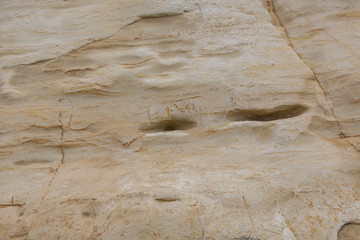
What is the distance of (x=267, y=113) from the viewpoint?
2.97 metres

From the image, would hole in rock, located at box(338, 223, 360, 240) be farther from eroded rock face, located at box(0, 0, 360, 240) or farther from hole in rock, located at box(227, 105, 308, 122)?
hole in rock, located at box(227, 105, 308, 122)

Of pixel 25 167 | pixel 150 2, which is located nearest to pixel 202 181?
pixel 25 167

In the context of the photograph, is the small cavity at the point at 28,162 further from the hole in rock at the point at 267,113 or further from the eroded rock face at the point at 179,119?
the hole in rock at the point at 267,113

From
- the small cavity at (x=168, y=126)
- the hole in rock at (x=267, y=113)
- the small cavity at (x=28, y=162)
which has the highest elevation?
the hole in rock at (x=267, y=113)

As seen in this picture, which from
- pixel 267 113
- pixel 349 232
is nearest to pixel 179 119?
pixel 267 113

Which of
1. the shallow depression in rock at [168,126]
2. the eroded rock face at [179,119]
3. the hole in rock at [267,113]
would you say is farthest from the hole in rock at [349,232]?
the shallow depression in rock at [168,126]

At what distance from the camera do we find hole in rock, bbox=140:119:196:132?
2.98m

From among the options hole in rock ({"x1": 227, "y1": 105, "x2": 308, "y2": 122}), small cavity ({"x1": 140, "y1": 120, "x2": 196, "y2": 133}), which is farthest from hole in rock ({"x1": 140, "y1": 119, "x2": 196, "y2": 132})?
hole in rock ({"x1": 227, "y1": 105, "x2": 308, "y2": 122})

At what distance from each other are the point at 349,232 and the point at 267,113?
4.32ft

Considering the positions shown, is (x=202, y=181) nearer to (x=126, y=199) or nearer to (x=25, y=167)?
(x=126, y=199)

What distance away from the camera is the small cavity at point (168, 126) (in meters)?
2.98

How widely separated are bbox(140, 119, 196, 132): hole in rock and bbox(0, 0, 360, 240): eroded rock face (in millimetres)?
12

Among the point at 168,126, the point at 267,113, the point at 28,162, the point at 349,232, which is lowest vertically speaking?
the point at 349,232

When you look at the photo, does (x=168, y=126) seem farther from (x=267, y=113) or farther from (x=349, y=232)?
(x=349, y=232)
